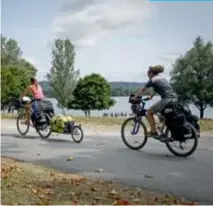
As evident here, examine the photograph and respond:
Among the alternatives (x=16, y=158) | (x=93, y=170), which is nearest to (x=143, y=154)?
(x=93, y=170)

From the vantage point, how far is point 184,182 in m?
6.78

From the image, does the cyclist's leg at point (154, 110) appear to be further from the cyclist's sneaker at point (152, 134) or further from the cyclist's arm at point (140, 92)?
the cyclist's arm at point (140, 92)

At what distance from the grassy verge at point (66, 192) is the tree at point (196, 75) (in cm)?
4547

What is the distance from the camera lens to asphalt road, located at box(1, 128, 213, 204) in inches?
263

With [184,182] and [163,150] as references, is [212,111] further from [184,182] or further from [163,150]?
[184,182]

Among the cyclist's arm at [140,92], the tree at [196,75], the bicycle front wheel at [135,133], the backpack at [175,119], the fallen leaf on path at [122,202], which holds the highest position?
the tree at [196,75]

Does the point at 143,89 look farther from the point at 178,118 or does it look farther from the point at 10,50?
the point at 10,50

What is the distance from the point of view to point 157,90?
9.47 meters

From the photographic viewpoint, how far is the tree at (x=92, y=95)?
67500mm

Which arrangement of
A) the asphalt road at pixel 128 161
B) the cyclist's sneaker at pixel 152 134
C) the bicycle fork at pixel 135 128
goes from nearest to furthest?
the asphalt road at pixel 128 161, the cyclist's sneaker at pixel 152 134, the bicycle fork at pixel 135 128

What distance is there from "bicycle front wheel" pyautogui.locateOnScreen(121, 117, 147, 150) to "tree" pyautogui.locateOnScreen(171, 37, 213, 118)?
41692 mm

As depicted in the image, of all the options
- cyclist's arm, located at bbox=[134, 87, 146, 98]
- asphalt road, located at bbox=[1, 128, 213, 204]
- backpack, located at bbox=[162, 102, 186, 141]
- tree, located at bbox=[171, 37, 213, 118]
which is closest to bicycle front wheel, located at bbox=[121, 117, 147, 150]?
asphalt road, located at bbox=[1, 128, 213, 204]

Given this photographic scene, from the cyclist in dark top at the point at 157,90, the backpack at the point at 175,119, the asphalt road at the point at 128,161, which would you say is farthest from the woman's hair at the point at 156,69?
the asphalt road at the point at 128,161

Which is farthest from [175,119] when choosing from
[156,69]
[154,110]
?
[156,69]
